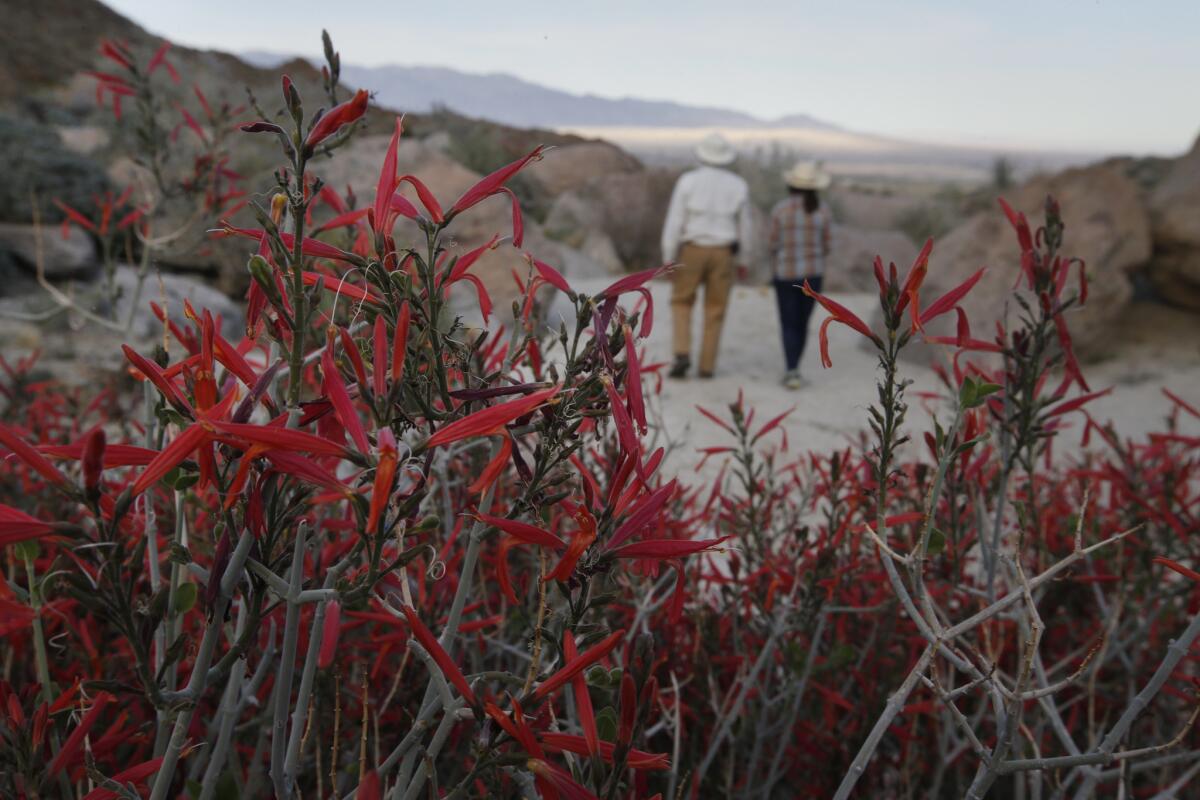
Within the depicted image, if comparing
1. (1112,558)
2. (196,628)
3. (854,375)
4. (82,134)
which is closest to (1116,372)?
(854,375)

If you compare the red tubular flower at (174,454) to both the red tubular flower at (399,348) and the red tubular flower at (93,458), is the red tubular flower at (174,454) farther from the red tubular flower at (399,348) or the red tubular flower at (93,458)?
the red tubular flower at (399,348)

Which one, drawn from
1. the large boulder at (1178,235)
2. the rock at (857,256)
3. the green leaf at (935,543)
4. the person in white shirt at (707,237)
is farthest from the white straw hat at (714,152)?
the green leaf at (935,543)

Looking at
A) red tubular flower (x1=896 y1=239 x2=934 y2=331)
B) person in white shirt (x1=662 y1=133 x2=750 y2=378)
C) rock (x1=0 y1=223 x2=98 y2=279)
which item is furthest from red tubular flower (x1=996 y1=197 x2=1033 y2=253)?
rock (x1=0 y1=223 x2=98 y2=279)

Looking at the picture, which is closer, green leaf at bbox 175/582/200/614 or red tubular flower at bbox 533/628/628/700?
red tubular flower at bbox 533/628/628/700

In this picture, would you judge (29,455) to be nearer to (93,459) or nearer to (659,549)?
(93,459)

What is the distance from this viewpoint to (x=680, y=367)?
26.8ft

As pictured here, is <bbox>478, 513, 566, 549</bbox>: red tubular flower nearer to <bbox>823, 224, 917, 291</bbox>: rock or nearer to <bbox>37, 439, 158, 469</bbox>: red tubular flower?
<bbox>37, 439, 158, 469</bbox>: red tubular flower

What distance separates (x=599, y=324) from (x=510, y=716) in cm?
36

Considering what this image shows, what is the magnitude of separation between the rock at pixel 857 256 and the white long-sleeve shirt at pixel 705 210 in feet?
19.5

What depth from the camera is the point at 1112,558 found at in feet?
8.12

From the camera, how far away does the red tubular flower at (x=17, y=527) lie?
2.19 ft

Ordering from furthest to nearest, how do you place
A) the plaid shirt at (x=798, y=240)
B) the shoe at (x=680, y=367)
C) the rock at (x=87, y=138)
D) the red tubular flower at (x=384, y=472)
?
1. the rock at (x=87, y=138)
2. the shoe at (x=680, y=367)
3. the plaid shirt at (x=798, y=240)
4. the red tubular flower at (x=384, y=472)

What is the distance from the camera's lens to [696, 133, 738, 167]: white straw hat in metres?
8.09

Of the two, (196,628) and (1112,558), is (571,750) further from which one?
(1112,558)
